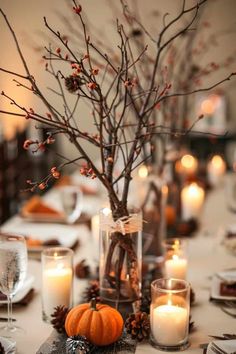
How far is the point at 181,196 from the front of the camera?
289cm

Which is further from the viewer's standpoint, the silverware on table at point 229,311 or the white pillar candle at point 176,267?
the white pillar candle at point 176,267

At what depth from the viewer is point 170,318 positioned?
1.50m

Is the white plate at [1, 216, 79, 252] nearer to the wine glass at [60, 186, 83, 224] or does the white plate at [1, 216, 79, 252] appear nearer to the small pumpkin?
the wine glass at [60, 186, 83, 224]

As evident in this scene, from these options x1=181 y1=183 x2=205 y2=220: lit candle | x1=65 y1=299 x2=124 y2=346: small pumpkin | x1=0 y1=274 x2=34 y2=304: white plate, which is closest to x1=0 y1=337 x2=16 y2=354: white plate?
x1=65 y1=299 x2=124 y2=346: small pumpkin

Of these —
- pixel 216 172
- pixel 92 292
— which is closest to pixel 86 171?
pixel 92 292

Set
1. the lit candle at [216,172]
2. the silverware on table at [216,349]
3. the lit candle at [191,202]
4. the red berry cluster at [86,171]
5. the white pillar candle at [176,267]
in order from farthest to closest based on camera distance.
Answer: the lit candle at [216,172] < the lit candle at [191,202] < the white pillar candle at [176,267] < the red berry cluster at [86,171] < the silverware on table at [216,349]

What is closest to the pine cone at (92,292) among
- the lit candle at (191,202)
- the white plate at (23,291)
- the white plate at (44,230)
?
the white plate at (23,291)

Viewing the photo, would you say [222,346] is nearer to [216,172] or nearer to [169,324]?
[169,324]

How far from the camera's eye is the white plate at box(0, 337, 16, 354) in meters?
1.43

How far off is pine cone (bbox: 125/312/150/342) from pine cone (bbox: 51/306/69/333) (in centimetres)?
15

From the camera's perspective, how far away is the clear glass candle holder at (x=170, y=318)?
59.1 inches

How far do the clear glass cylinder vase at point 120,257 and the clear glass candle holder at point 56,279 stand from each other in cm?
9

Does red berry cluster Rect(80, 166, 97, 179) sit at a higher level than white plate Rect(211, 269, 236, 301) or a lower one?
higher

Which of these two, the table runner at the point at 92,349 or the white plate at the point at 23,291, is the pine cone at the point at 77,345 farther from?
the white plate at the point at 23,291
